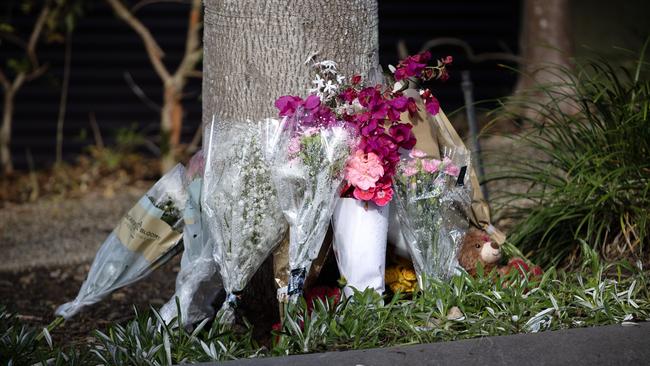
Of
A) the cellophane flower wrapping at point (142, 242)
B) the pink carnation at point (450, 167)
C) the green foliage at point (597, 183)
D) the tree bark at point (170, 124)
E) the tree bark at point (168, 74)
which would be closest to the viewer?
the pink carnation at point (450, 167)

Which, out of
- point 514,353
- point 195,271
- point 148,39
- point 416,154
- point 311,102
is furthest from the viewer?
point 148,39

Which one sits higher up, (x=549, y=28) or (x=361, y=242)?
(x=549, y=28)

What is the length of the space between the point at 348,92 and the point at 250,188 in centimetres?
55

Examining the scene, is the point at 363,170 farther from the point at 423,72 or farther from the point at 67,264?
the point at 67,264

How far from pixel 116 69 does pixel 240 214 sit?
5.72m

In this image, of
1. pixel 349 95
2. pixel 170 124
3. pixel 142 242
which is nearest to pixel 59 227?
pixel 170 124

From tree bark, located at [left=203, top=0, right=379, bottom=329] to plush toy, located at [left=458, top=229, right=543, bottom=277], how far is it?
835 mm

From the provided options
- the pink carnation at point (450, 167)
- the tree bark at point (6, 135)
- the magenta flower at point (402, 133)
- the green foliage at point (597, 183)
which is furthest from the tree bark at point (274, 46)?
the tree bark at point (6, 135)

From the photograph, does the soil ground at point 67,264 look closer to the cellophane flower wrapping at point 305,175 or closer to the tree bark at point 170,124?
the tree bark at point 170,124

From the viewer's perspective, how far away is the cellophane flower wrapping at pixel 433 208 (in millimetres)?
3750

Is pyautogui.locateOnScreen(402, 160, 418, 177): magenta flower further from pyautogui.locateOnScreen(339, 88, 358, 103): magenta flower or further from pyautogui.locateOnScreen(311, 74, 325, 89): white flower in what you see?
pyautogui.locateOnScreen(311, 74, 325, 89): white flower

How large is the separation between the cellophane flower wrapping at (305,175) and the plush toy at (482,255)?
0.74 m

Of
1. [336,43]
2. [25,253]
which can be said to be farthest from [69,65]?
[336,43]

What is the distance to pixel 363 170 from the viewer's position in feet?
11.8
